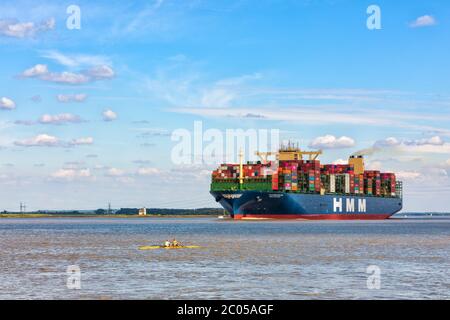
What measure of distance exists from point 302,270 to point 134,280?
12.2 meters

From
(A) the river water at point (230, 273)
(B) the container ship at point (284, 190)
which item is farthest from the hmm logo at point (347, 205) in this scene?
(A) the river water at point (230, 273)

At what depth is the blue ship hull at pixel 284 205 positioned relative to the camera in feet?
531

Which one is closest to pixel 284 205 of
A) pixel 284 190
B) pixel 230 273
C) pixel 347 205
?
pixel 284 190

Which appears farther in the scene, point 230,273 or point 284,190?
point 284,190

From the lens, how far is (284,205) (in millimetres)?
165750

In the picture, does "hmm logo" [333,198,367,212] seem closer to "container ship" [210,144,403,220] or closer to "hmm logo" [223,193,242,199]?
"container ship" [210,144,403,220]

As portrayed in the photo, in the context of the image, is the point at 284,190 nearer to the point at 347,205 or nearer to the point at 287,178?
the point at 287,178

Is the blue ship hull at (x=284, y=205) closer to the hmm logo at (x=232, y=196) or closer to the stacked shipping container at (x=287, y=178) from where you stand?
the hmm logo at (x=232, y=196)

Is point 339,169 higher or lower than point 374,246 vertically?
higher

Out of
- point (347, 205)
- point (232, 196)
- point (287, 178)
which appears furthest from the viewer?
point (347, 205)
